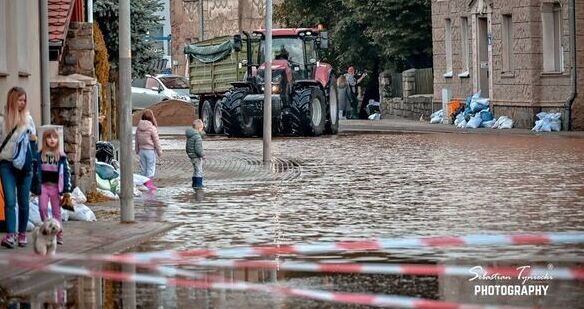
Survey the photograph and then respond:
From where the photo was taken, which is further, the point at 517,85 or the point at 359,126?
the point at 359,126

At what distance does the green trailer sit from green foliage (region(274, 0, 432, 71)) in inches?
338

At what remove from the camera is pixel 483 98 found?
5275 cm

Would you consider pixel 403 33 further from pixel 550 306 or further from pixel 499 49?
pixel 550 306

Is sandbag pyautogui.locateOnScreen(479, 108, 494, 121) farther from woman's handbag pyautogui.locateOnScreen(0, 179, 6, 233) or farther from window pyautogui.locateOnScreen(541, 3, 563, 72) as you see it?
woman's handbag pyautogui.locateOnScreen(0, 179, 6, 233)

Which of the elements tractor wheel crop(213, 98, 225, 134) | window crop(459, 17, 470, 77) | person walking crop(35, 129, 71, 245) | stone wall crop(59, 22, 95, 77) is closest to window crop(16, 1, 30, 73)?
stone wall crop(59, 22, 95, 77)

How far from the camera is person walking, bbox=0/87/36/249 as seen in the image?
53.1 ft

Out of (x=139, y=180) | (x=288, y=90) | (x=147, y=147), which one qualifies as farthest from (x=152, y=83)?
(x=139, y=180)

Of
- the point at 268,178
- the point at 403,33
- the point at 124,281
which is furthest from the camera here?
the point at 403,33

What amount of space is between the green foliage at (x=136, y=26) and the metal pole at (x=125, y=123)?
51.4ft

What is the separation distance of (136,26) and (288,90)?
34.3 feet

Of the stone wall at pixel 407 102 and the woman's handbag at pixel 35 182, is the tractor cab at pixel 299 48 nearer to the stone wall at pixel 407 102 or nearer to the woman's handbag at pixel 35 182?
the stone wall at pixel 407 102

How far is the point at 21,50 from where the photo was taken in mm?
22734

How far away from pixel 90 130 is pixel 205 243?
6.51 meters

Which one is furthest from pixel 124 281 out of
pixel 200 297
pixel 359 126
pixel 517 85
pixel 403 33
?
pixel 403 33
